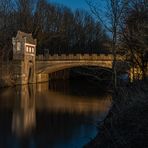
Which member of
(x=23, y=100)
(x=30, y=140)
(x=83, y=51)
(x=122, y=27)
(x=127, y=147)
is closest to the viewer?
(x=127, y=147)

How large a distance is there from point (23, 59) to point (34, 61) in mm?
2968

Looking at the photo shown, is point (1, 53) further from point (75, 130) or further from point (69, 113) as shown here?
point (75, 130)

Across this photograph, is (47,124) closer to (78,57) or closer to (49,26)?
(78,57)

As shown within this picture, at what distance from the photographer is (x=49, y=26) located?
55.6 m

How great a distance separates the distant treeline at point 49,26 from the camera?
4819 cm

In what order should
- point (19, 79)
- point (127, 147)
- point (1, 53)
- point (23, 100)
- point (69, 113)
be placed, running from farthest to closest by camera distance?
point (1, 53)
point (19, 79)
point (23, 100)
point (69, 113)
point (127, 147)

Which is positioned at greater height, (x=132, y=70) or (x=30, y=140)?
(x=132, y=70)

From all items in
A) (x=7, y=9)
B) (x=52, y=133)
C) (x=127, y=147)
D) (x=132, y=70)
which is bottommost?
(x=52, y=133)

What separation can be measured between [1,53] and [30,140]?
101 feet

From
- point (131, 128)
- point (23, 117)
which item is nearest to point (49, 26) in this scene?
point (23, 117)

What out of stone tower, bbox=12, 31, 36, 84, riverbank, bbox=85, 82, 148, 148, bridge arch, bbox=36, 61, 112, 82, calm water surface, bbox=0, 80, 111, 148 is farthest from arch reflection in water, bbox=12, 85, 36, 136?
bridge arch, bbox=36, 61, 112, 82

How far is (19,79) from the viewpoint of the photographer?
39312mm

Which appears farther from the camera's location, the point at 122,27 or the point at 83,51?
the point at 83,51

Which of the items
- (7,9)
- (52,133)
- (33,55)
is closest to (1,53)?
(33,55)
